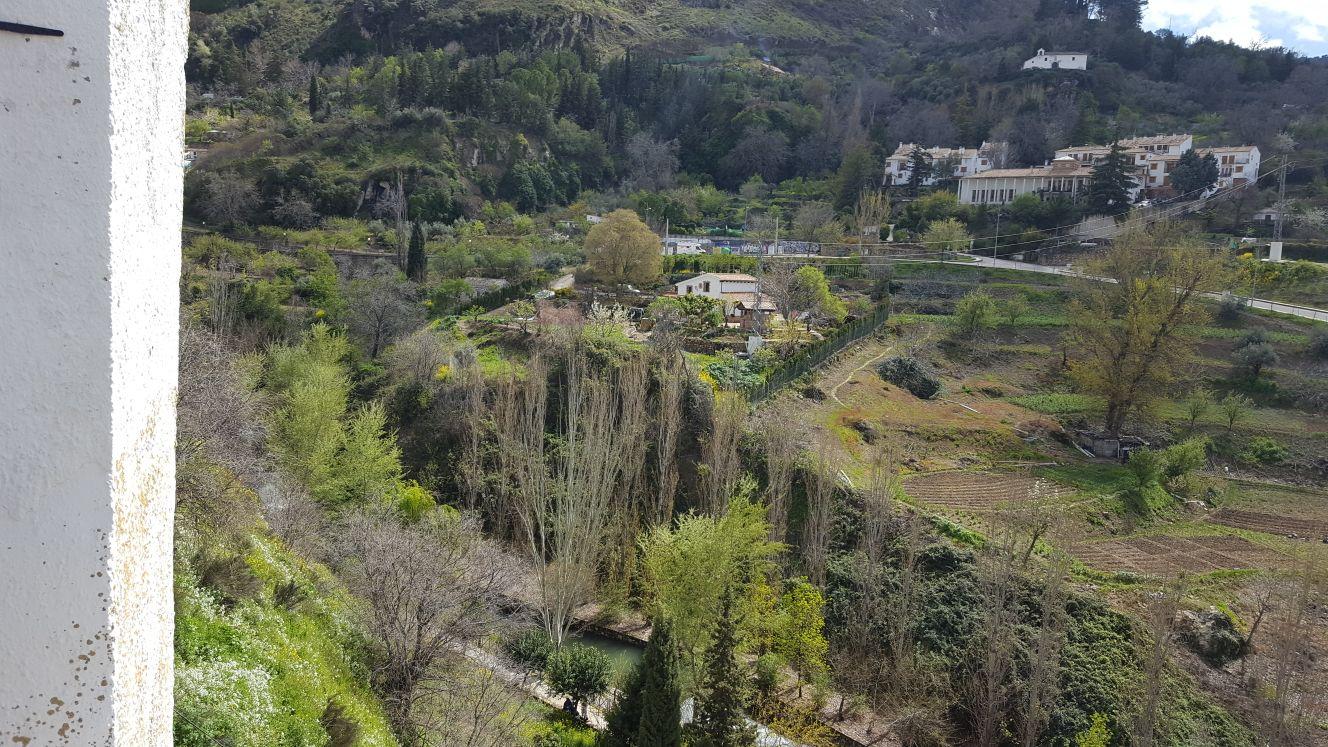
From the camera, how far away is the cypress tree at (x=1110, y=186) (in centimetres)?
4484

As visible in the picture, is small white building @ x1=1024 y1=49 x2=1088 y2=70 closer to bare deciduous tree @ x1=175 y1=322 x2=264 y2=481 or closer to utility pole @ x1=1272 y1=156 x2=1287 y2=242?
utility pole @ x1=1272 y1=156 x2=1287 y2=242

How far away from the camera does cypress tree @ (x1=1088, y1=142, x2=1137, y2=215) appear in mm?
44844

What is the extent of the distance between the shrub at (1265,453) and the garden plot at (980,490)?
6839 millimetres

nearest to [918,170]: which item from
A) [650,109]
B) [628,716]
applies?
[650,109]

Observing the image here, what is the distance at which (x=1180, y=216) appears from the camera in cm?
4481

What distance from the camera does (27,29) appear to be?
2.01 meters

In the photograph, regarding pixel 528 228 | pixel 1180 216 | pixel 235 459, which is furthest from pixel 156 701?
pixel 1180 216

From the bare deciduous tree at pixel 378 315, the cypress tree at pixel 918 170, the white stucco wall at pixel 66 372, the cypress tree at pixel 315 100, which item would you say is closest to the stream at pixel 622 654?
the bare deciduous tree at pixel 378 315

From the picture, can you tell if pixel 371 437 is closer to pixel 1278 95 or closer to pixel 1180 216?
pixel 1180 216

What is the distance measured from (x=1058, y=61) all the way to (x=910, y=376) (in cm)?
5540

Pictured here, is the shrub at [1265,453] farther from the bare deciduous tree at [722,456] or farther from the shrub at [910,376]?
the bare deciduous tree at [722,456]

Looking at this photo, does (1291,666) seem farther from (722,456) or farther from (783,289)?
(783,289)

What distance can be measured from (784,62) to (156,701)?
88798 millimetres

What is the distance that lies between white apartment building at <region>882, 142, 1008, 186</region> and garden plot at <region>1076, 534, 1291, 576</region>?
38.5 m
